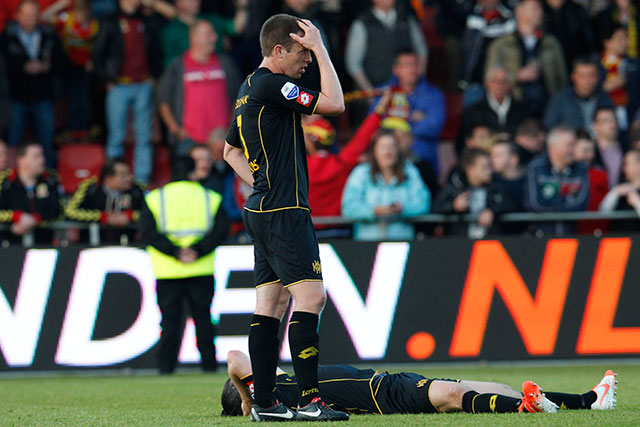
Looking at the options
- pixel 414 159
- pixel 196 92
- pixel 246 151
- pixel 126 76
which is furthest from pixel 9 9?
pixel 246 151

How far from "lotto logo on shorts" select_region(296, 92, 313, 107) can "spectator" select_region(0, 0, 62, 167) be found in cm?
857

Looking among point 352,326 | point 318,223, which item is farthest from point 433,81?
point 352,326

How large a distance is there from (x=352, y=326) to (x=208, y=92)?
4302 mm

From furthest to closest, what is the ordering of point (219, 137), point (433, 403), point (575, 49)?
1. point (575, 49)
2. point (219, 137)
3. point (433, 403)

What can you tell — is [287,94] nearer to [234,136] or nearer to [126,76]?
[234,136]

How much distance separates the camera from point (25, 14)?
1352 cm

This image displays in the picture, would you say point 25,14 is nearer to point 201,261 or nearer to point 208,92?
point 208,92

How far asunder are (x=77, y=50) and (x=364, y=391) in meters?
9.31

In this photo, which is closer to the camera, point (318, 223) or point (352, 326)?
point (352, 326)

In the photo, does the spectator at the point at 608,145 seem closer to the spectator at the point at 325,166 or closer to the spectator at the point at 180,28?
the spectator at the point at 325,166

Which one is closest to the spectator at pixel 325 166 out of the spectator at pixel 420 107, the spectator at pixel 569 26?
the spectator at pixel 420 107

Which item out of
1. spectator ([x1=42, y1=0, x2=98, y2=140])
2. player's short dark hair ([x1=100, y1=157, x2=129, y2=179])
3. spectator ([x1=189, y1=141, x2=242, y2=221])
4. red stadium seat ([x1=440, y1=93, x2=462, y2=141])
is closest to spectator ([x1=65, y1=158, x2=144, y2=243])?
player's short dark hair ([x1=100, y1=157, x2=129, y2=179])

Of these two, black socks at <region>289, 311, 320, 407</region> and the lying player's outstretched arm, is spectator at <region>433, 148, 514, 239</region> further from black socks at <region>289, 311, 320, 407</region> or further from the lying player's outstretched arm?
black socks at <region>289, 311, 320, 407</region>

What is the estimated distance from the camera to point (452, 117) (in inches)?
599
